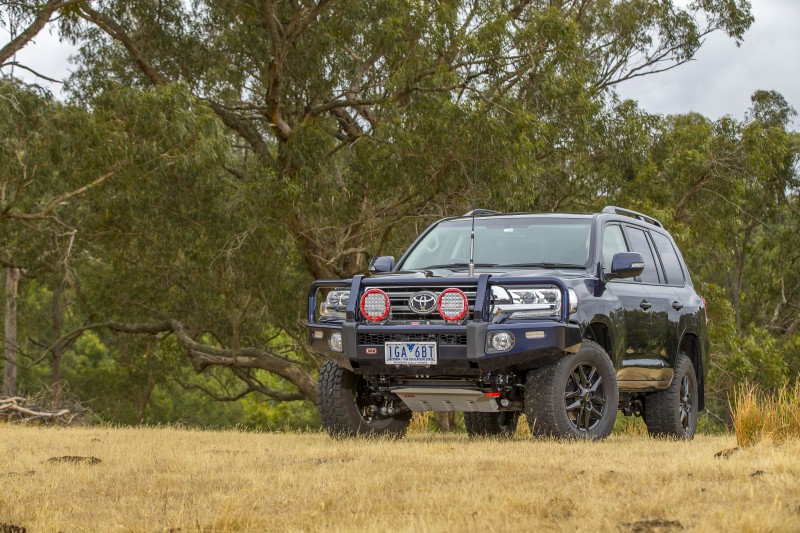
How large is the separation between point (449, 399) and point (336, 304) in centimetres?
124

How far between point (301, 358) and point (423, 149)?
1063 centimetres

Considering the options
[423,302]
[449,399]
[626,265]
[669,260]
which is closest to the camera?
[423,302]

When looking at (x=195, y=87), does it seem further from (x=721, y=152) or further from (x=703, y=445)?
(x=703, y=445)

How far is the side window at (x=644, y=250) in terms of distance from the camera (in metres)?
10.6

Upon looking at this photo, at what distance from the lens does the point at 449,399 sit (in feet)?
29.3

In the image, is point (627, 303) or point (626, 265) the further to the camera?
point (627, 303)

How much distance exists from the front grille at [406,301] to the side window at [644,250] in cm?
235

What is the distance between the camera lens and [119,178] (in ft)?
63.5

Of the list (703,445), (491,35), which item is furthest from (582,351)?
(491,35)

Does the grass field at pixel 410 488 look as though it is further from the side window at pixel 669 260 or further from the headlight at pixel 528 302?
the side window at pixel 669 260

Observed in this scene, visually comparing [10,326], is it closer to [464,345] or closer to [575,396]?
[575,396]

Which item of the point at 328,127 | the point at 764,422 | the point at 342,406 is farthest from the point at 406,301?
the point at 328,127

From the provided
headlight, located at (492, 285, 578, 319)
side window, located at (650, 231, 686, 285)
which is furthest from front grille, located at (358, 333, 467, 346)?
side window, located at (650, 231, 686, 285)

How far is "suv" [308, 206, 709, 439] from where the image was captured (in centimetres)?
863
